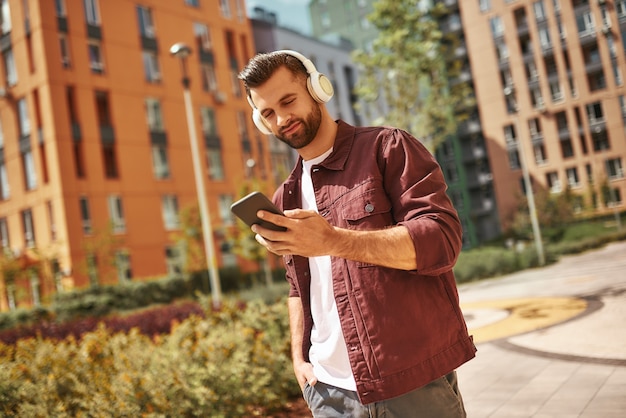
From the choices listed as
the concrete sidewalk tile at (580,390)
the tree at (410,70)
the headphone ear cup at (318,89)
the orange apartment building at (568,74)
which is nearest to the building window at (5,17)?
the tree at (410,70)

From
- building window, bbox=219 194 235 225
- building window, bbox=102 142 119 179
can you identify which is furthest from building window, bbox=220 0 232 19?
building window, bbox=102 142 119 179

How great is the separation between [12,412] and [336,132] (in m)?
3.47

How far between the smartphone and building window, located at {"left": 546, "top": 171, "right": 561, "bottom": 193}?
21098 millimetres

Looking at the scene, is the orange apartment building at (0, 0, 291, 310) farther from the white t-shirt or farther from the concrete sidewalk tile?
the white t-shirt

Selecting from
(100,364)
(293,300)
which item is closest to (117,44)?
(100,364)

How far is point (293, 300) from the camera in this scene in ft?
6.44

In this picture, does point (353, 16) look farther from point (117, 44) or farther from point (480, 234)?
point (480, 234)

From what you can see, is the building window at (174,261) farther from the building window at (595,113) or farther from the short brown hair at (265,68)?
the short brown hair at (265,68)

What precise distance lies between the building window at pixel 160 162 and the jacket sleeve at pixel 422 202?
72.7 ft

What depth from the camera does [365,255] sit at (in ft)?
4.21

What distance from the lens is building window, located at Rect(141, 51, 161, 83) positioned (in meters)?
22.7

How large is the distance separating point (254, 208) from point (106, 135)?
2124cm

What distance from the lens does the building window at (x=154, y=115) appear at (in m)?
22.7

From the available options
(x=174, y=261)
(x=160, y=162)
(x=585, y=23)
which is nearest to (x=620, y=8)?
(x=585, y=23)
